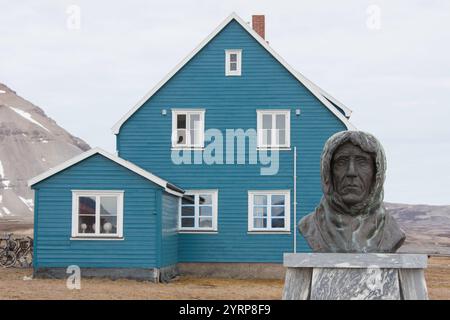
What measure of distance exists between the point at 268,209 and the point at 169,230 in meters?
4.06

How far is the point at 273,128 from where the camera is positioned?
113ft

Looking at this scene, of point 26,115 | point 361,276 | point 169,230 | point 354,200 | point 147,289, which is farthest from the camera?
point 26,115

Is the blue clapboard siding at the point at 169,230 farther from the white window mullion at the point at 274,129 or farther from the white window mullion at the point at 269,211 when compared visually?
the white window mullion at the point at 274,129

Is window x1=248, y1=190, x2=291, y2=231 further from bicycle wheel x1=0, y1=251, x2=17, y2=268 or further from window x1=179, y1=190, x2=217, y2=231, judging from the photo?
bicycle wheel x1=0, y1=251, x2=17, y2=268

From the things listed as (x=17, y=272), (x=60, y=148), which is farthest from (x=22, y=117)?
(x=17, y=272)

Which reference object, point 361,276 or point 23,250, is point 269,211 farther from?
Answer: point 361,276

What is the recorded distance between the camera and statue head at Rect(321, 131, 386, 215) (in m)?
12.3

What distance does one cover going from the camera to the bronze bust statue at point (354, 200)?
12.2 m

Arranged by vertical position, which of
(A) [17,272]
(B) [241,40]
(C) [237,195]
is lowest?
(A) [17,272]

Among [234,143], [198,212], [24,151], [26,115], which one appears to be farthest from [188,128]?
[26,115]

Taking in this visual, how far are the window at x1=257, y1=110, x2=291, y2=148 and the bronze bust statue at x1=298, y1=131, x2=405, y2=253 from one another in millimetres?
21853
